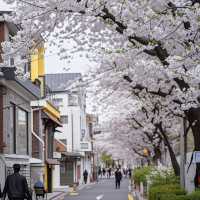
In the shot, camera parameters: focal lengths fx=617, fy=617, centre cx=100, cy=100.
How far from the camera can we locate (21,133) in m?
33.2

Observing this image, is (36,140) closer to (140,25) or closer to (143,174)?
(143,174)

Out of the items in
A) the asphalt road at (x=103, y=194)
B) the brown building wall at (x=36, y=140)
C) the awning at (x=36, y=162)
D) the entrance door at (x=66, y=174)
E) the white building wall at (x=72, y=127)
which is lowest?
the asphalt road at (x=103, y=194)

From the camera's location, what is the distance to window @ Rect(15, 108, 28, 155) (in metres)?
32.1

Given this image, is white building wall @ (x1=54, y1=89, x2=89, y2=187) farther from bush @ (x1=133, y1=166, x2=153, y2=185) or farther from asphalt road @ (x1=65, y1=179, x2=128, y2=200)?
bush @ (x1=133, y1=166, x2=153, y2=185)

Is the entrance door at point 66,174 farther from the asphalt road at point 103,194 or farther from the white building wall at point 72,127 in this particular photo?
the asphalt road at point 103,194

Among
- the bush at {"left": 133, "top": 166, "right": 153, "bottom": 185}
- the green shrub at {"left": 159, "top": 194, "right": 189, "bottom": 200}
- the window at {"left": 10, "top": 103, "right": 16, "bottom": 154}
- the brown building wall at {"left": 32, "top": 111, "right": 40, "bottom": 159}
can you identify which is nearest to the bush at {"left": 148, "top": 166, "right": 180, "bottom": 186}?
the bush at {"left": 133, "top": 166, "right": 153, "bottom": 185}

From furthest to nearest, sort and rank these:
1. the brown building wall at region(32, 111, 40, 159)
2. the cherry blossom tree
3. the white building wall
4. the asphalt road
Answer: the white building wall → the brown building wall at region(32, 111, 40, 159) → the asphalt road → the cherry blossom tree

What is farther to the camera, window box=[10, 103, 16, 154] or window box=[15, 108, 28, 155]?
window box=[15, 108, 28, 155]

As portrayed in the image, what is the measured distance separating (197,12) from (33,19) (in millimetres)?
3055

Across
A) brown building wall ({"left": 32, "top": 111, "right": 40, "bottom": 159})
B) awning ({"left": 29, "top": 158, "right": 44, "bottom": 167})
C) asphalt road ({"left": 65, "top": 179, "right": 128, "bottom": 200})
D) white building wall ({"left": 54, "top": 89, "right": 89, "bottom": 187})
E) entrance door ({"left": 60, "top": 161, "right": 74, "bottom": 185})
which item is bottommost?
asphalt road ({"left": 65, "top": 179, "right": 128, "bottom": 200})

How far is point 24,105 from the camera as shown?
110 ft

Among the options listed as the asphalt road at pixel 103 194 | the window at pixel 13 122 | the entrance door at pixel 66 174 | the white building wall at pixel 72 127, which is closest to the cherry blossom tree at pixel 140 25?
the window at pixel 13 122

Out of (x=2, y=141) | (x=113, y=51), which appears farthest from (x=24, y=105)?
(x=113, y=51)

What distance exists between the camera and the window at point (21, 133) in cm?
3212
